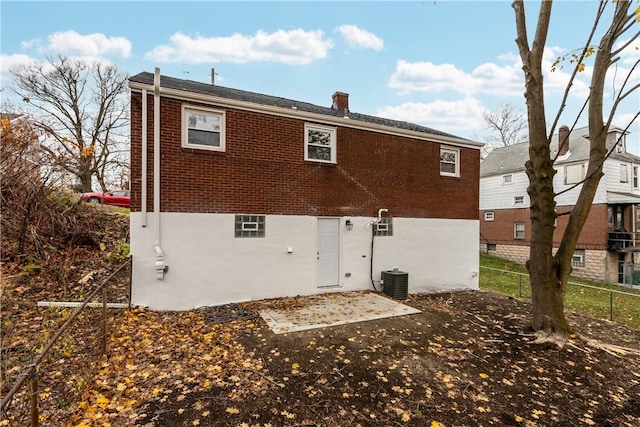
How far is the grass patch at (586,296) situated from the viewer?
11.2 metres

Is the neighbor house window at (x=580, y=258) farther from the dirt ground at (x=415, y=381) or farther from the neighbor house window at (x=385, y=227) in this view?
the neighbor house window at (x=385, y=227)

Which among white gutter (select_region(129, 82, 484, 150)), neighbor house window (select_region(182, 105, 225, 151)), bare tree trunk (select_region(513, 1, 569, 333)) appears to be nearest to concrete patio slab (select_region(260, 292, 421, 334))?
bare tree trunk (select_region(513, 1, 569, 333))

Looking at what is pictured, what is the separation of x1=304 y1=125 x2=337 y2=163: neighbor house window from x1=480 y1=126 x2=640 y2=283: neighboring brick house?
17.0 metres

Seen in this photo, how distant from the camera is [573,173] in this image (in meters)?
19.9

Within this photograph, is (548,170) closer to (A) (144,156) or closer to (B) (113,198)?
(A) (144,156)

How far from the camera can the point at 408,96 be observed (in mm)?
18484

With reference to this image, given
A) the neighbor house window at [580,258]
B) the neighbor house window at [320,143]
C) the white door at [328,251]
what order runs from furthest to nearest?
the neighbor house window at [580,258], the white door at [328,251], the neighbor house window at [320,143]

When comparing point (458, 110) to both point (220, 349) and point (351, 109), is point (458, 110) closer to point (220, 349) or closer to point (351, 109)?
point (351, 109)

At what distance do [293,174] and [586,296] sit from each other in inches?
671

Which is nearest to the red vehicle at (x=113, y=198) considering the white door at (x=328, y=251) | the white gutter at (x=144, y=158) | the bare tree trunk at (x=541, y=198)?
the white gutter at (x=144, y=158)

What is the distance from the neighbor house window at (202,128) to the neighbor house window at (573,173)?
22.7m

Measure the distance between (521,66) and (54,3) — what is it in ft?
40.7

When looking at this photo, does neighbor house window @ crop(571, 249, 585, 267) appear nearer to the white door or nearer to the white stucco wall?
the white stucco wall

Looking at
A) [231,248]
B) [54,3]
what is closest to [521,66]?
[231,248]
